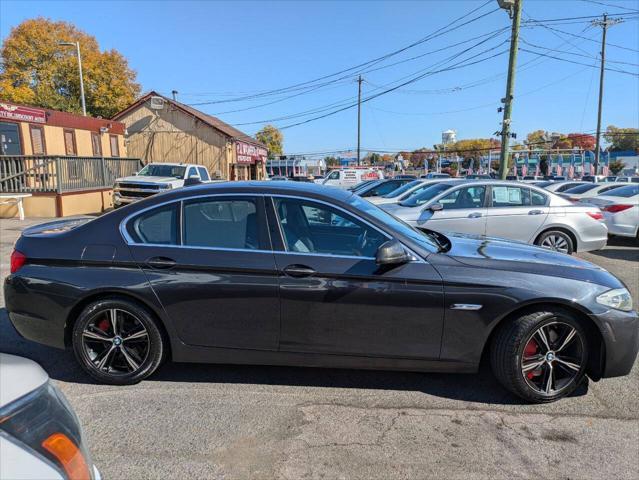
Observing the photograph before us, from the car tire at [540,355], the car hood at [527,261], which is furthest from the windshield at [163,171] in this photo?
the car tire at [540,355]

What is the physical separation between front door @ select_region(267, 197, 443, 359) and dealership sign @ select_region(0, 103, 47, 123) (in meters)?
18.0

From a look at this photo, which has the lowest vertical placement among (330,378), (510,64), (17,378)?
(330,378)

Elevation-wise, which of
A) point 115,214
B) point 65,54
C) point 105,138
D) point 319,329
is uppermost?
point 65,54

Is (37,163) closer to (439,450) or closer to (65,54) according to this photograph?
(439,450)

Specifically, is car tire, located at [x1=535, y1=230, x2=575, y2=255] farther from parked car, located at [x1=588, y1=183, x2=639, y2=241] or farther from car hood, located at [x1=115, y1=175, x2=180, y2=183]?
Result: car hood, located at [x1=115, y1=175, x2=180, y2=183]

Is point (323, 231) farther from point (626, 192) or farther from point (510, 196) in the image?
point (626, 192)

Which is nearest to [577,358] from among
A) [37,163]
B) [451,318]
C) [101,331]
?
[451,318]

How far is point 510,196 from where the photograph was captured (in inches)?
332

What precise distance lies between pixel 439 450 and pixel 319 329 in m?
1.11

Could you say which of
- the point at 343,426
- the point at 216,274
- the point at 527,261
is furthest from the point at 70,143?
the point at 527,261

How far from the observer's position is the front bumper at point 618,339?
3.19m

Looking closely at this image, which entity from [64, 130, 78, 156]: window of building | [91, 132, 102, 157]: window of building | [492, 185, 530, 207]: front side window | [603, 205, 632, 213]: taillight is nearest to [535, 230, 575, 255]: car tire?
[492, 185, 530, 207]: front side window

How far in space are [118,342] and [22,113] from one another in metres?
17.9

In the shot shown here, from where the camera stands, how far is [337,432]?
292 centimetres
